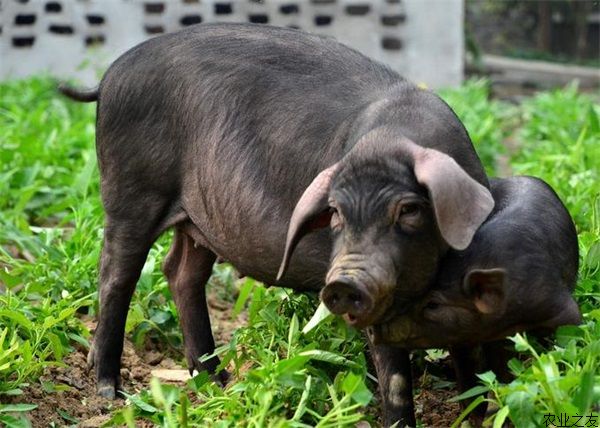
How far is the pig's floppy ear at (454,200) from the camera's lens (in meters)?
3.52

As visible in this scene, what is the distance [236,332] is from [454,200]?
1334mm

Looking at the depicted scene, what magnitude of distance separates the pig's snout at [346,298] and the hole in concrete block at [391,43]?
8.68m

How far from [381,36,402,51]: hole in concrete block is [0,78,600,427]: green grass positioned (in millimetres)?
3436

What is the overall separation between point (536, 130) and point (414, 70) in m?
2.75

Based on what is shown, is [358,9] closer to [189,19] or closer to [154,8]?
[189,19]

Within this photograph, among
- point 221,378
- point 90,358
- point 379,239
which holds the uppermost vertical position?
point 379,239

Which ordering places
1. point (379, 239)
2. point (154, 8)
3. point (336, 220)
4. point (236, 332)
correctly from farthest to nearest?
point (154, 8), point (236, 332), point (336, 220), point (379, 239)

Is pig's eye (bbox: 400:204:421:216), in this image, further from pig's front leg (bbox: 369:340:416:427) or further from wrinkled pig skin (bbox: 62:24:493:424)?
pig's front leg (bbox: 369:340:416:427)

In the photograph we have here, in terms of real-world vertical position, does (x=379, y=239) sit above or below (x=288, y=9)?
above

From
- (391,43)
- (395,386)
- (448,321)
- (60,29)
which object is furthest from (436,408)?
(60,29)

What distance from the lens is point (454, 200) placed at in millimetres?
3525

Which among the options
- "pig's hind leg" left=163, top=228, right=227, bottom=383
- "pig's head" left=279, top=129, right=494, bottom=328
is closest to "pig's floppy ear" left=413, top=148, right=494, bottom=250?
"pig's head" left=279, top=129, right=494, bottom=328

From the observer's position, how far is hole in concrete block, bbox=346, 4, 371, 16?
11859 millimetres

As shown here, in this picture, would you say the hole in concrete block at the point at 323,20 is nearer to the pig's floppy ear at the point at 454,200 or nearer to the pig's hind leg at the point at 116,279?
the pig's hind leg at the point at 116,279
